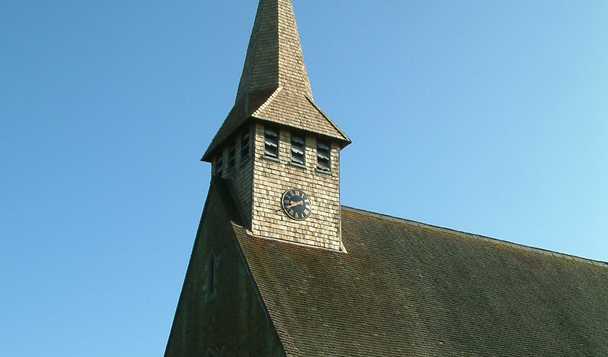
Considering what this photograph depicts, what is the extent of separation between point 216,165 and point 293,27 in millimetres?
6381

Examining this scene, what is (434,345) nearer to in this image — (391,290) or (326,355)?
(391,290)

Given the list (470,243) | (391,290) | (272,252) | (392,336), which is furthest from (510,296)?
(272,252)

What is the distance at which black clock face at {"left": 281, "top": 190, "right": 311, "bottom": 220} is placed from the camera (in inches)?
1085

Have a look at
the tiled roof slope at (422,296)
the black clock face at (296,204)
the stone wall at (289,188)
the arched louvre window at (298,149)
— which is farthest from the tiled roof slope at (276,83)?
the tiled roof slope at (422,296)

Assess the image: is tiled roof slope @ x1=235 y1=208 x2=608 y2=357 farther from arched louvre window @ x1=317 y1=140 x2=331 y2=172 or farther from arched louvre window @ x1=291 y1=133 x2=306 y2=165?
arched louvre window @ x1=291 y1=133 x2=306 y2=165

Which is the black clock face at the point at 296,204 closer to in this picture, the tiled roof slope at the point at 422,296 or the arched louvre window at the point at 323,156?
the tiled roof slope at the point at 422,296

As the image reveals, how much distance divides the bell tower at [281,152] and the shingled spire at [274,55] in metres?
0.04

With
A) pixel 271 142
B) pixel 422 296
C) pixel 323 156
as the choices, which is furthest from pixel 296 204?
pixel 422 296

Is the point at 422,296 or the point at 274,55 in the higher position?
the point at 274,55

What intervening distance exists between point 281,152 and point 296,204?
192 centimetres

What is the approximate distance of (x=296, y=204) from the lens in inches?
1094

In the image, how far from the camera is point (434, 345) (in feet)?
82.2

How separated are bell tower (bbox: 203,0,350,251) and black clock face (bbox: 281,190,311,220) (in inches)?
1.3

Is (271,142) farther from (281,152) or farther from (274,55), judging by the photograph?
(274,55)
